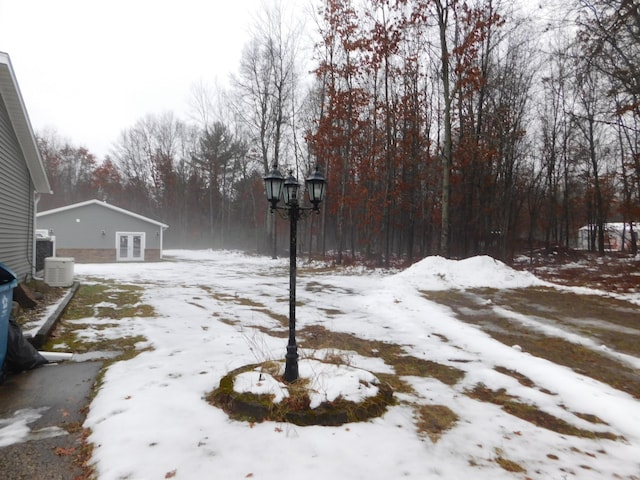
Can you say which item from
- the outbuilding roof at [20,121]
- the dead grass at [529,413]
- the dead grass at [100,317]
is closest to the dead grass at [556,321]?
the dead grass at [529,413]

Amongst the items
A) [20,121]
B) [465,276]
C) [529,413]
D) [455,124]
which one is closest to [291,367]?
[529,413]

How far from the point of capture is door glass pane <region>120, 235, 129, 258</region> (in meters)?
26.0

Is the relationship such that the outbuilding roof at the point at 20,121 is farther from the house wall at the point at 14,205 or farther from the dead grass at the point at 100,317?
the dead grass at the point at 100,317

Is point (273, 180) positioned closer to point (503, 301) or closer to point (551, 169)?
point (503, 301)

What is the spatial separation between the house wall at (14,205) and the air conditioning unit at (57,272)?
0.51 metres

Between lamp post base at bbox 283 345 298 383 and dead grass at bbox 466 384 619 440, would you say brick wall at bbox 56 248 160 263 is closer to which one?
lamp post base at bbox 283 345 298 383

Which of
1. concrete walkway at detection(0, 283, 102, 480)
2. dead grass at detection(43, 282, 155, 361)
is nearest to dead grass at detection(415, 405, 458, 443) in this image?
concrete walkway at detection(0, 283, 102, 480)

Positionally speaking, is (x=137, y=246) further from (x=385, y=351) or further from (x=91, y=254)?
(x=385, y=351)

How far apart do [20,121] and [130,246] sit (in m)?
17.5

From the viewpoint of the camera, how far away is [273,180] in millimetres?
4180

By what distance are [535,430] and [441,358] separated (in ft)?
7.03

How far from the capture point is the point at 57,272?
11211 mm

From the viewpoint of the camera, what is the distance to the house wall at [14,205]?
919 cm

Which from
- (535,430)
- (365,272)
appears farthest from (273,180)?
(365,272)
